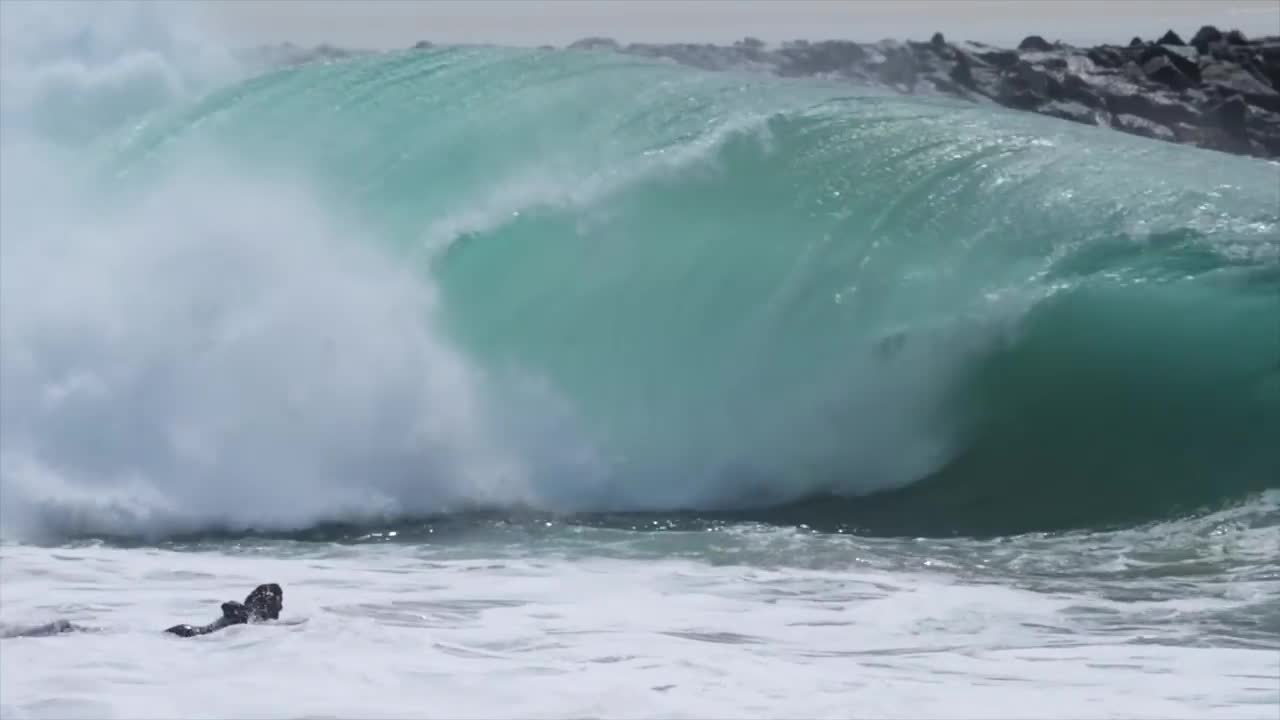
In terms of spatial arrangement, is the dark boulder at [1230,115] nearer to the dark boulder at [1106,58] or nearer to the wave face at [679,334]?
the dark boulder at [1106,58]

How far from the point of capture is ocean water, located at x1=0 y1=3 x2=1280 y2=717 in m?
5.58

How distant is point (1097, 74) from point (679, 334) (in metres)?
10.5

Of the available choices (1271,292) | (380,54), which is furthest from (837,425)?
(380,54)

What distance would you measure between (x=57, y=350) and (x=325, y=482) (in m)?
1.97

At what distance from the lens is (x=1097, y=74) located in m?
18.9

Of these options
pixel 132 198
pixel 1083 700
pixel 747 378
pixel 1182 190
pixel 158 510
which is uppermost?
pixel 132 198

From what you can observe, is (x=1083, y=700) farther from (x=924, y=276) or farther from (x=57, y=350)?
(x=57, y=350)

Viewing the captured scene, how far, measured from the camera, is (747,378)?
9.55 m

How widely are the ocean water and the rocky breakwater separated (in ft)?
16.3

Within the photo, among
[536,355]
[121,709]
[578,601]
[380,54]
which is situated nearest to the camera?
[121,709]

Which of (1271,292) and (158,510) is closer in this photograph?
(158,510)

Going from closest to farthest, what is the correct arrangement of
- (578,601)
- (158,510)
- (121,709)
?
1. (121,709)
2. (578,601)
3. (158,510)

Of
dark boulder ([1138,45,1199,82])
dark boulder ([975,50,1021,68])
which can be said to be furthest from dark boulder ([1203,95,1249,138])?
dark boulder ([975,50,1021,68])

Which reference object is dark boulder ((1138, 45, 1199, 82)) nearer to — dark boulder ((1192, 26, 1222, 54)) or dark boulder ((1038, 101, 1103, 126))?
dark boulder ((1192, 26, 1222, 54))
